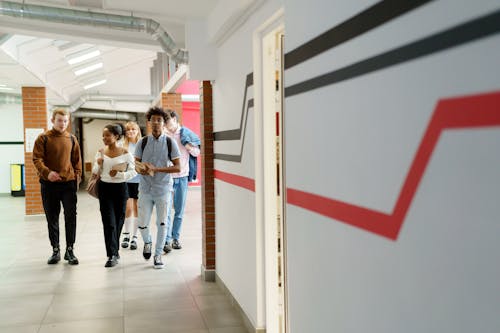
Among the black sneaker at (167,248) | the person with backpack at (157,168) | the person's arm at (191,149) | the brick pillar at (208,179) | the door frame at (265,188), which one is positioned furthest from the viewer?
the person's arm at (191,149)

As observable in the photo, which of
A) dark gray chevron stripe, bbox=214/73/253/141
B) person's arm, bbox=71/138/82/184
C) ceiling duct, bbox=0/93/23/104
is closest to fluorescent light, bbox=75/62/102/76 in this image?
ceiling duct, bbox=0/93/23/104

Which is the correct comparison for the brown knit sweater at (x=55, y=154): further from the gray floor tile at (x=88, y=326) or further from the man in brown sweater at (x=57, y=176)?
the gray floor tile at (x=88, y=326)

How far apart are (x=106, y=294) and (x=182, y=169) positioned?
207 cm

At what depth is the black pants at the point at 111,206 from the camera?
5617mm

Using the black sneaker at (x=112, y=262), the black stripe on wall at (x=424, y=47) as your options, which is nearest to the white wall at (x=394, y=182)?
the black stripe on wall at (x=424, y=47)

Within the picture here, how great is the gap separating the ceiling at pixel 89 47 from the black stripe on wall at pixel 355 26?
212 cm

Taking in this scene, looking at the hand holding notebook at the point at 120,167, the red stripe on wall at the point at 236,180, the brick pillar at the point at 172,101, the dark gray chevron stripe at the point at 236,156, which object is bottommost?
the red stripe on wall at the point at 236,180

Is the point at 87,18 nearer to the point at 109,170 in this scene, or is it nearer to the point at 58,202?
the point at 109,170

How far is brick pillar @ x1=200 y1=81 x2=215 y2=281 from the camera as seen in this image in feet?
16.8

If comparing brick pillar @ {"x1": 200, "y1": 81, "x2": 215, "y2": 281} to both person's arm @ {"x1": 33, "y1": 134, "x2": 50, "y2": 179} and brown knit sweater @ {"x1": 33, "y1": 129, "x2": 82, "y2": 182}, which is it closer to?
brown knit sweater @ {"x1": 33, "y1": 129, "x2": 82, "y2": 182}

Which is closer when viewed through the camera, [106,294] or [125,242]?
[106,294]

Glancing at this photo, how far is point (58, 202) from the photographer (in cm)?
580

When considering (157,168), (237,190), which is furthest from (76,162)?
(237,190)

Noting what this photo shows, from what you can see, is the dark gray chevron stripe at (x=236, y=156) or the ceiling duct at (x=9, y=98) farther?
the ceiling duct at (x=9, y=98)
